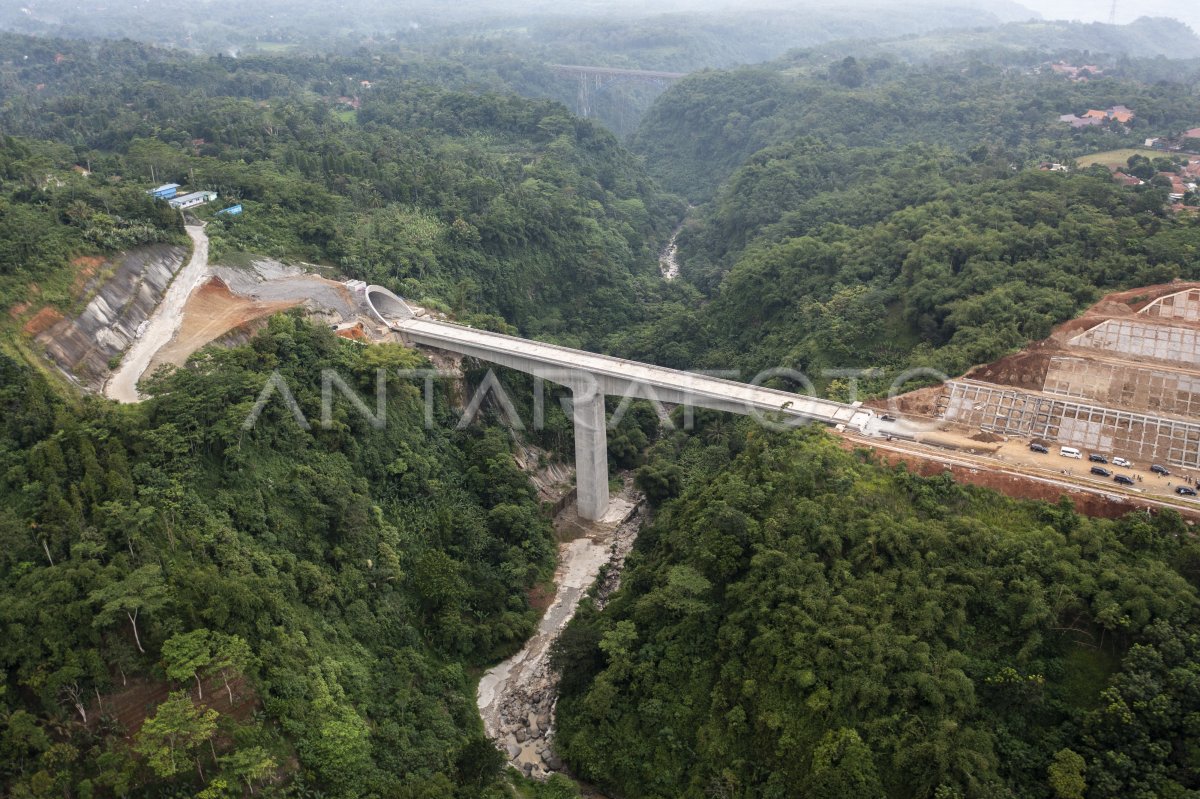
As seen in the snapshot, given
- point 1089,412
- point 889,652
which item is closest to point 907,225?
point 1089,412

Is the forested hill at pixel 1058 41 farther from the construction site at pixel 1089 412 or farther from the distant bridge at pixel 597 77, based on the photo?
the construction site at pixel 1089 412

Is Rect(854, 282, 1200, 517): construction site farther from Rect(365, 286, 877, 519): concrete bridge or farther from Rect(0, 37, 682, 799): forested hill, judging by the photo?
Rect(0, 37, 682, 799): forested hill

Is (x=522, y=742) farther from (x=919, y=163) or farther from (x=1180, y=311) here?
(x=919, y=163)

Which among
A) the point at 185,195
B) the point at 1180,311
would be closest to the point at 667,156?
the point at 185,195

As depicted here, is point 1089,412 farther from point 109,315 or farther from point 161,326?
point 109,315

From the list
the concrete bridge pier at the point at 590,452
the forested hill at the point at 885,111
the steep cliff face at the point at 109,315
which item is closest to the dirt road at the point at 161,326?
the steep cliff face at the point at 109,315

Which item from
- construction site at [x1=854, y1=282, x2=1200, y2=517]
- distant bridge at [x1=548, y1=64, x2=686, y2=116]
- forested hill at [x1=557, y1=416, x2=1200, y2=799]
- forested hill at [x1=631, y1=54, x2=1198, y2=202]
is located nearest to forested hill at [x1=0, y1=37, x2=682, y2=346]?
forested hill at [x1=631, y1=54, x2=1198, y2=202]
